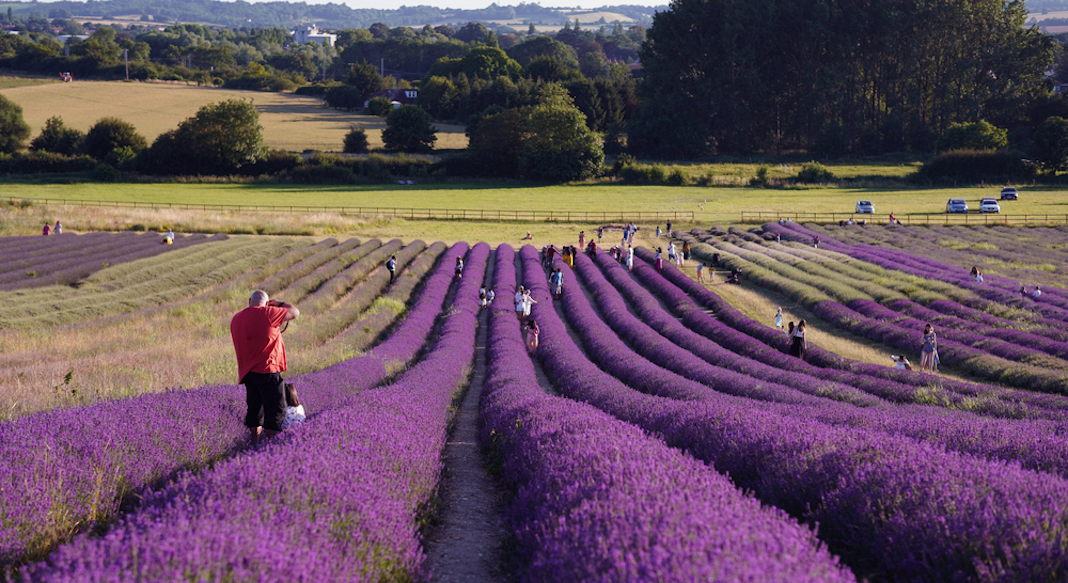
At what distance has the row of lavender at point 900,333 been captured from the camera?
16750 millimetres

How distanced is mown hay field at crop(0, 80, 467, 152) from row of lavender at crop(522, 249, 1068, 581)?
87394 mm

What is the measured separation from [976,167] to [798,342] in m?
70.3

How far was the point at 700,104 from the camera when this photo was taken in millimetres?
91125

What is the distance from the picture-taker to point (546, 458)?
6309 millimetres

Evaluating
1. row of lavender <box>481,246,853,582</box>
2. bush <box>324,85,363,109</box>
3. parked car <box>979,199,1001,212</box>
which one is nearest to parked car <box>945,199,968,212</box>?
parked car <box>979,199,1001,212</box>

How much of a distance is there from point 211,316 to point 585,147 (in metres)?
61.1

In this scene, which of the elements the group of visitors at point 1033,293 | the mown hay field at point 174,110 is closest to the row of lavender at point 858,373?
the group of visitors at point 1033,293

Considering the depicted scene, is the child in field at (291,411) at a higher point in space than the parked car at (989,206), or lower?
lower

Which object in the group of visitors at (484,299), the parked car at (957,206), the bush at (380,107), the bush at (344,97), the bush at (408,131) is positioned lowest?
the group of visitors at (484,299)

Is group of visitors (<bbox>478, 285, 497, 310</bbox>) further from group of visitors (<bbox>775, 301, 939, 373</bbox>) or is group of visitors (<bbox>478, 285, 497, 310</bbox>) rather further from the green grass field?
the green grass field

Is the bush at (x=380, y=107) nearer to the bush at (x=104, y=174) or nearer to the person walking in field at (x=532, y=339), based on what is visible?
the bush at (x=104, y=174)

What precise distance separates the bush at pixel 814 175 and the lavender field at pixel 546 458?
59.5m

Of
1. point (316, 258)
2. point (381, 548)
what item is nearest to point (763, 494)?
point (381, 548)

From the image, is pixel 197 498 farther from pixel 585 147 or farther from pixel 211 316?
pixel 585 147
